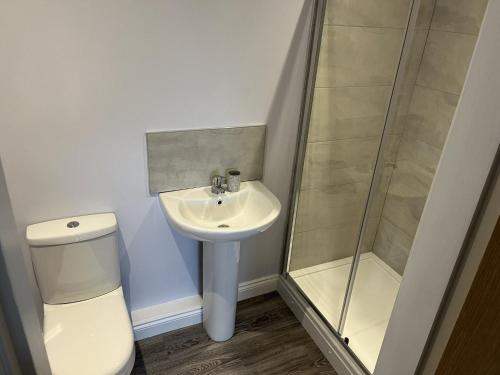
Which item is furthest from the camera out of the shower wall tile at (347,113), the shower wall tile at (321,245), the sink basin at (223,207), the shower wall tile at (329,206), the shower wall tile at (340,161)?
the shower wall tile at (321,245)

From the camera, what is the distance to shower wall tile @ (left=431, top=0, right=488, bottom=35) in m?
1.72

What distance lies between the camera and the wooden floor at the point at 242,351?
1806 millimetres

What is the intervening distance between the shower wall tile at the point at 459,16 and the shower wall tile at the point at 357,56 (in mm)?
371

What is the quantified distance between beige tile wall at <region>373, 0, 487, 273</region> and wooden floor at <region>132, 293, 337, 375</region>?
0.85 meters

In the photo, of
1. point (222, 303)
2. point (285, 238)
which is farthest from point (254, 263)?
point (222, 303)

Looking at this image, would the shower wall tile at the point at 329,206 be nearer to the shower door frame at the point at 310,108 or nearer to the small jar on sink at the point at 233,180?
the shower door frame at the point at 310,108

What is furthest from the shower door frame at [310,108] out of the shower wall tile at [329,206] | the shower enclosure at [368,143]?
the shower wall tile at [329,206]

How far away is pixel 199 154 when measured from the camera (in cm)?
171

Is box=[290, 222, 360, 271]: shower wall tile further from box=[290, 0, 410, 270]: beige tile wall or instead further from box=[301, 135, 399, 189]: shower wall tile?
box=[301, 135, 399, 189]: shower wall tile

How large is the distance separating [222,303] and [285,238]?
0.59 metres

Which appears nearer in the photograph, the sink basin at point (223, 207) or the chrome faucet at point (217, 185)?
the sink basin at point (223, 207)

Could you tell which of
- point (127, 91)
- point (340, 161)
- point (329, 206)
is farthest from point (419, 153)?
point (127, 91)

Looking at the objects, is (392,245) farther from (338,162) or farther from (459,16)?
(459,16)

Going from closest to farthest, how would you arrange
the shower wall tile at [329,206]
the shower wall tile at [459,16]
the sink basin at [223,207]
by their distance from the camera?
the sink basin at [223,207], the shower wall tile at [459,16], the shower wall tile at [329,206]
